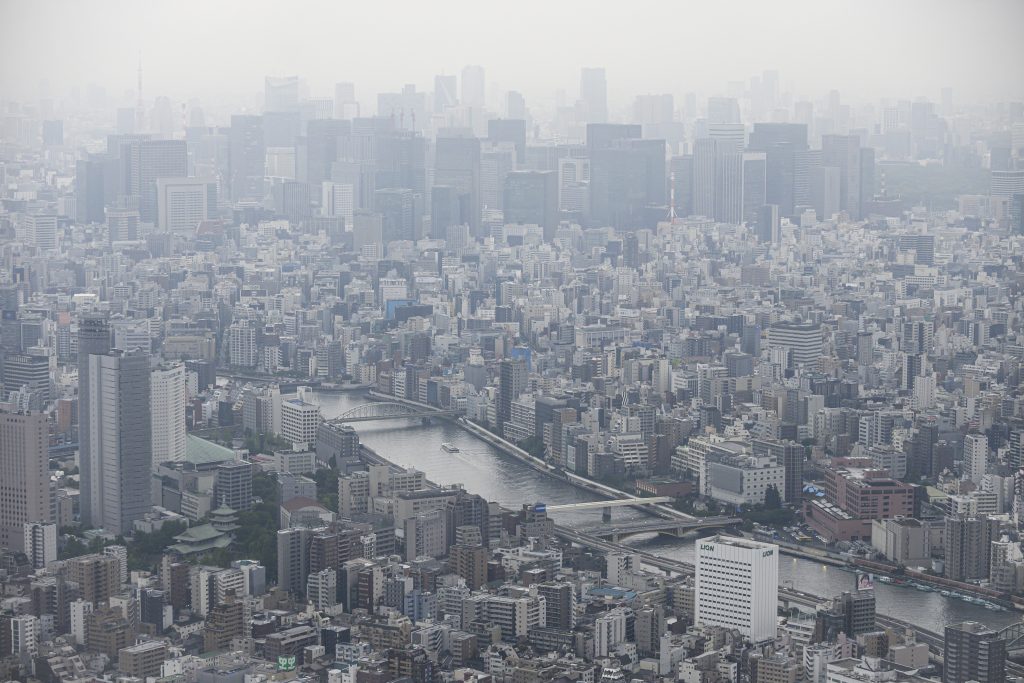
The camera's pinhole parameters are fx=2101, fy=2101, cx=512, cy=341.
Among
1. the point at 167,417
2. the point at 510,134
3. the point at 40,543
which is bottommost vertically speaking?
the point at 40,543

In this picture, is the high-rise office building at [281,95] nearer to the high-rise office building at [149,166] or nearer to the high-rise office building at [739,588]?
the high-rise office building at [149,166]

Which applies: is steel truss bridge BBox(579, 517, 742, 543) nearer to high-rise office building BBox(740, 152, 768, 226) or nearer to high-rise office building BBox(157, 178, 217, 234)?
high-rise office building BBox(157, 178, 217, 234)

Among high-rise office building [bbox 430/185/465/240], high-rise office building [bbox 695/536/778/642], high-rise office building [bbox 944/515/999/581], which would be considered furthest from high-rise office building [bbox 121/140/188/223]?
high-rise office building [bbox 695/536/778/642]

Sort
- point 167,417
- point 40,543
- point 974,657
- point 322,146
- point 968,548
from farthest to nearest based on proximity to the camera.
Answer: point 322,146
point 167,417
point 968,548
point 40,543
point 974,657

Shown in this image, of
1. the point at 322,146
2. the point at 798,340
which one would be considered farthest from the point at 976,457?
the point at 322,146

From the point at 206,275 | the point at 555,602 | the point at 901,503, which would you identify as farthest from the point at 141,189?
the point at 555,602

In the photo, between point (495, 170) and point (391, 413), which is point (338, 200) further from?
A: point (391, 413)

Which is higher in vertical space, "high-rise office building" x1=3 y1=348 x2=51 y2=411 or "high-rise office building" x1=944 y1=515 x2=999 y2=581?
"high-rise office building" x1=3 y1=348 x2=51 y2=411

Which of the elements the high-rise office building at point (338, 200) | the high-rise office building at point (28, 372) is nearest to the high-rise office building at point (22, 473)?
the high-rise office building at point (28, 372)
